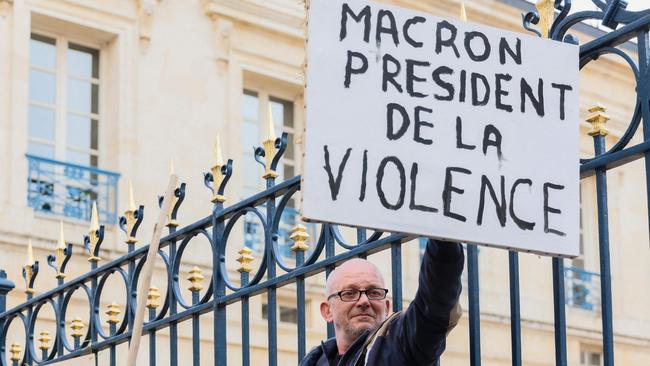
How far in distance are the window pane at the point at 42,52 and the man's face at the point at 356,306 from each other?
40.3 feet

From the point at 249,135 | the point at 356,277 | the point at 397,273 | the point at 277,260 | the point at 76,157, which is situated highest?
the point at 249,135

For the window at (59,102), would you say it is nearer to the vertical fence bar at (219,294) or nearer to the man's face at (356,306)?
the vertical fence bar at (219,294)

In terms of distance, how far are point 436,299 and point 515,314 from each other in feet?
2.08

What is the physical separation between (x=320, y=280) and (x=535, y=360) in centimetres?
330

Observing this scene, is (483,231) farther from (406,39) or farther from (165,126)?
(165,126)

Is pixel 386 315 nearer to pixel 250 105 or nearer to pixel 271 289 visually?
pixel 271 289

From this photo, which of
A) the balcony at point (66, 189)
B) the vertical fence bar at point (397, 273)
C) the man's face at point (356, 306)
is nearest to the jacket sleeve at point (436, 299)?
the man's face at point (356, 306)

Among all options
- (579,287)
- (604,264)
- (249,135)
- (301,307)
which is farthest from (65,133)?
(604,264)

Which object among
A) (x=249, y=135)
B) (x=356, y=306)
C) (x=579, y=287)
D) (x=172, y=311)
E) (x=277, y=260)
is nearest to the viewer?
(x=356, y=306)

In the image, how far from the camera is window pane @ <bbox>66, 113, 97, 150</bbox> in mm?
16875

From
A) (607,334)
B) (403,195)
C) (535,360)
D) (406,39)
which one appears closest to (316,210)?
(403,195)

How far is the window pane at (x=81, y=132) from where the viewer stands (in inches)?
664

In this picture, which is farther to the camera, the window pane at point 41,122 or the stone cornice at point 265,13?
the stone cornice at point 265,13

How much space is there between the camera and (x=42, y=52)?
1677cm
